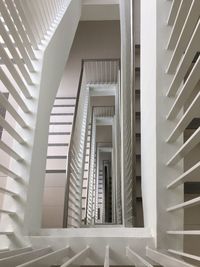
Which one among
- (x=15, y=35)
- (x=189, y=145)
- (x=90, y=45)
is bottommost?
(x=189, y=145)

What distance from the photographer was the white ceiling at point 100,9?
5688 mm

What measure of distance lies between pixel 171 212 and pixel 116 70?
5947 millimetres

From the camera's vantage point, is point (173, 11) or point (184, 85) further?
point (173, 11)


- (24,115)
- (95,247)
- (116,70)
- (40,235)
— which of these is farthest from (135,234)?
(116,70)

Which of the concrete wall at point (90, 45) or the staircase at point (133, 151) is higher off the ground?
the concrete wall at point (90, 45)

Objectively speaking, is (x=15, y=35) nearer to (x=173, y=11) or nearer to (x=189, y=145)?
(x=173, y=11)

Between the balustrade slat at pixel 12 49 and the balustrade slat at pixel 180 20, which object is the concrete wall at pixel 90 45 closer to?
the balustrade slat at pixel 12 49

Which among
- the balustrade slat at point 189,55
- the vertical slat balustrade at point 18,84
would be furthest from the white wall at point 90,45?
the balustrade slat at point 189,55

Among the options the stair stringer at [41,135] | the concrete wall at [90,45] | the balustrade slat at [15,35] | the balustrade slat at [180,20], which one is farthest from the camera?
the concrete wall at [90,45]

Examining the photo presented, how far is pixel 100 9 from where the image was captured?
18.9 ft

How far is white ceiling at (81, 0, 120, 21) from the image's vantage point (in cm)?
569

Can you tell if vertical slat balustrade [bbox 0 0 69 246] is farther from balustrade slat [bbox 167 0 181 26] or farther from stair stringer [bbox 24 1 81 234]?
balustrade slat [bbox 167 0 181 26]

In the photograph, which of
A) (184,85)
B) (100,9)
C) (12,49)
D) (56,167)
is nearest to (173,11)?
(184,85)

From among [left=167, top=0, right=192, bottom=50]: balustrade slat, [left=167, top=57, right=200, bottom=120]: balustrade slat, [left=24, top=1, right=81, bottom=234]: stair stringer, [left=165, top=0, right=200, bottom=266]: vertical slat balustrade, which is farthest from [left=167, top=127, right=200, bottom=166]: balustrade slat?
[left=24, top=1, right=81, bottom=234]: stair stringer
